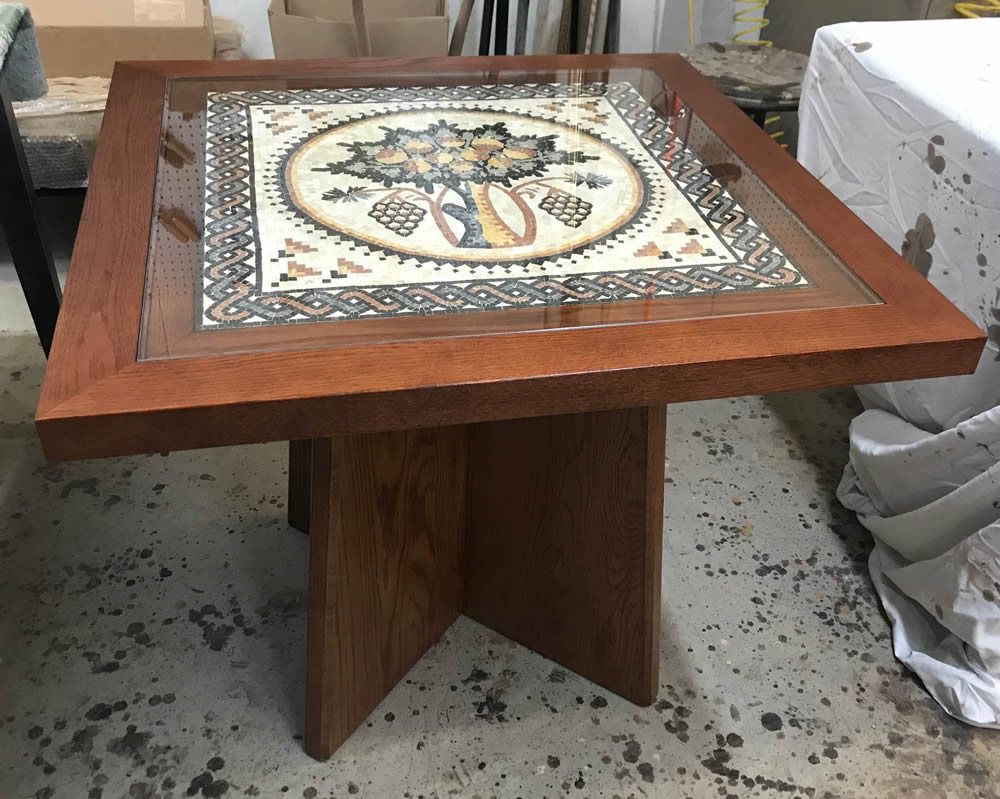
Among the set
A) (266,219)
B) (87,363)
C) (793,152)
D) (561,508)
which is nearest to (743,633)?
(561,508)

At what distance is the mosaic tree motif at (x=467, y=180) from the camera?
0.96 metres

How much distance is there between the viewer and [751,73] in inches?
79.9

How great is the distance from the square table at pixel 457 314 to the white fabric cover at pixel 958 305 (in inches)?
12.1

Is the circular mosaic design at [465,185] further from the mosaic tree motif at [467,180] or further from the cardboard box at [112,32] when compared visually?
the cardboard box at [112,32]

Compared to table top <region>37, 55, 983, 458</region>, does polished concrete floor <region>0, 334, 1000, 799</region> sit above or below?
below

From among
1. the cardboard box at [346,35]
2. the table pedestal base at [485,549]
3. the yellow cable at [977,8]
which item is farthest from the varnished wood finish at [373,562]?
the yellow cable at [977,8]

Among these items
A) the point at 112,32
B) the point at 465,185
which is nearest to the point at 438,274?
the point at 465,185

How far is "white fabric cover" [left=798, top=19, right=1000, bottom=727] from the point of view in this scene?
123cm

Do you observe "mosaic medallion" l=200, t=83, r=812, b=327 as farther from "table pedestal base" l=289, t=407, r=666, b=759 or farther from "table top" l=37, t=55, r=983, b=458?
"table pedestal base" l=289, t=407, r=666, b=759

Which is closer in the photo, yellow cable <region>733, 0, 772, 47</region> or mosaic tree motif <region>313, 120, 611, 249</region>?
mosaic tree motif <region>313, 120, 611, 249</region>

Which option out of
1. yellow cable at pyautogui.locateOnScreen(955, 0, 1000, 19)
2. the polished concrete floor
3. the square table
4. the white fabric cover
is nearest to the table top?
the square table

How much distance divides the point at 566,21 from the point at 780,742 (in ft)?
6.26

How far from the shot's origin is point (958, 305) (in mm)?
1303

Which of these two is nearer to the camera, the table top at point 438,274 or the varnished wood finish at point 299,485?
the table top at point 438,274
